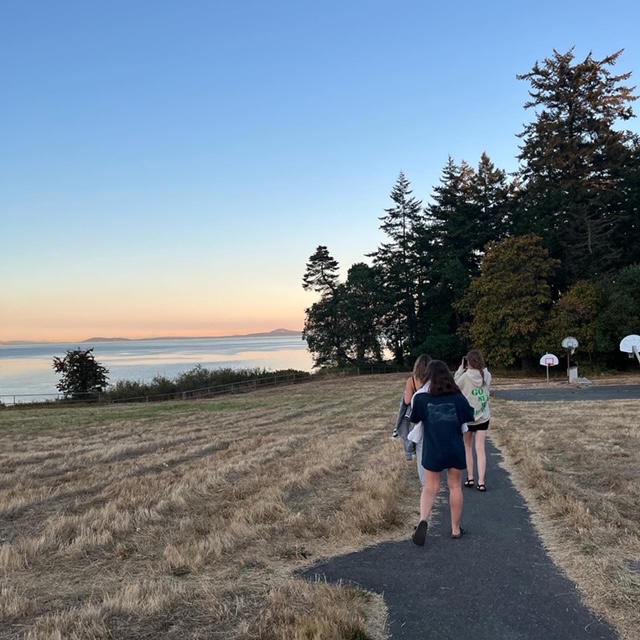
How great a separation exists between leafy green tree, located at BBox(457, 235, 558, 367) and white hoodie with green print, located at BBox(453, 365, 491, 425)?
31.4 metres

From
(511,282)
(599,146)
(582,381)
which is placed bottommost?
(582,381)

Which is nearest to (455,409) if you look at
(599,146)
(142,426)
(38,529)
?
(38,529)

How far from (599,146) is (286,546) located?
163ft

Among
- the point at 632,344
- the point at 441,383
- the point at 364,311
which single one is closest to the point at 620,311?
the point at 632,344

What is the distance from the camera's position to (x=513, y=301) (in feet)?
120

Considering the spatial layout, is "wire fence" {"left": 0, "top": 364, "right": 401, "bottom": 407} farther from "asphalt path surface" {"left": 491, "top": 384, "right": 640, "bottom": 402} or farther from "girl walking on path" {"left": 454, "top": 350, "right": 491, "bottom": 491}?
"girl walking on path" {"left": 454, "top": 350, "right": 491, "bottom": 491}

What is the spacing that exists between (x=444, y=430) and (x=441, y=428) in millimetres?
32

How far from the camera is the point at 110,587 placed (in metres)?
4.16

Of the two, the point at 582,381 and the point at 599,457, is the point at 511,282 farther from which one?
the point at 599,457

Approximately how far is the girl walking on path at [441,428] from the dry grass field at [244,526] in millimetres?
755

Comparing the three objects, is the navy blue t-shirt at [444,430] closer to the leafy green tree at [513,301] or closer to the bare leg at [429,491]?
the bare leg at [429,491]

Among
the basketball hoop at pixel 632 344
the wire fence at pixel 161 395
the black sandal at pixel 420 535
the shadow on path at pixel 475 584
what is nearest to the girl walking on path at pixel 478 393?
the shadow on path at pixel 475 584

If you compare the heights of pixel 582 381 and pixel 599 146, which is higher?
pixel 599 146

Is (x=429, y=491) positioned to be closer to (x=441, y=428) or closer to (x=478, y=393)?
(x=441, y=428)
